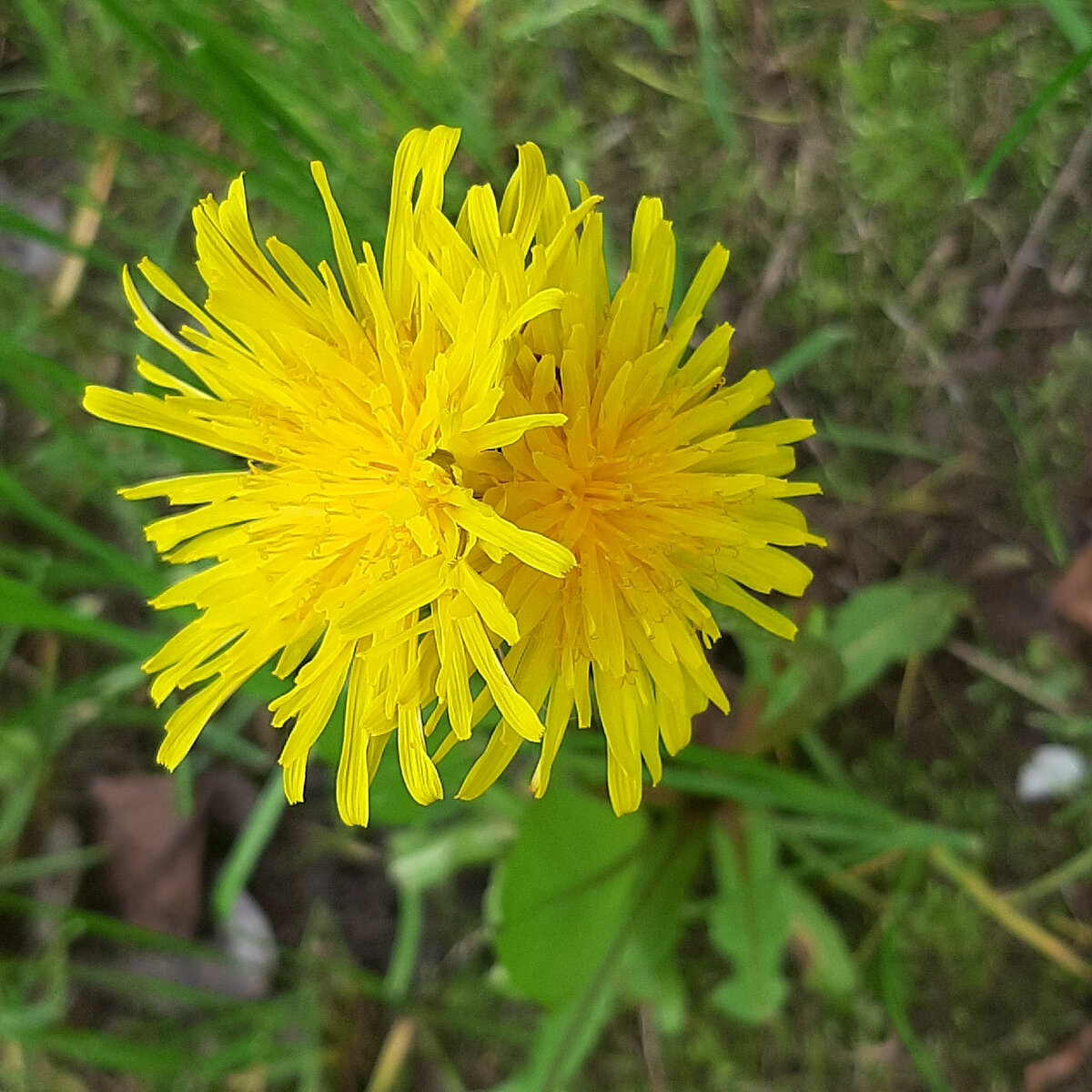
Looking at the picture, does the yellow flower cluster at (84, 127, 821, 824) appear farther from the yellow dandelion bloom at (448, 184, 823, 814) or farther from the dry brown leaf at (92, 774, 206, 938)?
the dry brown leaf at (92, 774, 206, 938)

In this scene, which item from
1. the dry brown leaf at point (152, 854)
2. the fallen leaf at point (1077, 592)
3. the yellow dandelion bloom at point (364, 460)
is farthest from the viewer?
the dry brown leaf at point (152, 854)

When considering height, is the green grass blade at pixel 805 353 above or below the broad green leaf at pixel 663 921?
above

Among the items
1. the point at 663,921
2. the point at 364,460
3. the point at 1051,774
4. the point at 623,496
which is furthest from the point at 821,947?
the point at 364,460

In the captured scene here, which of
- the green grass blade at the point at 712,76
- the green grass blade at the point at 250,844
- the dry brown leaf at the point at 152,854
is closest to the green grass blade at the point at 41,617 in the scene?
the green grass blade at the point at 250,844

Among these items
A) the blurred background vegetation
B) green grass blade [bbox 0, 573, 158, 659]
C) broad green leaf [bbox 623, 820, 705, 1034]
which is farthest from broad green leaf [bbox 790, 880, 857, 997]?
green grass blade [bbox 0, 573, 158, 659]

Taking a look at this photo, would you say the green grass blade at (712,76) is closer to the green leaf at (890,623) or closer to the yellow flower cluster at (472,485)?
the yellow flower cluster at (472,485)

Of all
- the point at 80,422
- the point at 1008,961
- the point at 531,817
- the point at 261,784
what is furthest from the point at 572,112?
the point at 1008,961

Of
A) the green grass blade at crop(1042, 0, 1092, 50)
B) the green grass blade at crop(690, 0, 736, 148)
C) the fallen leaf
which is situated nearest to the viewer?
the green grass blade at crop(1042, 0, 1092, 50)
